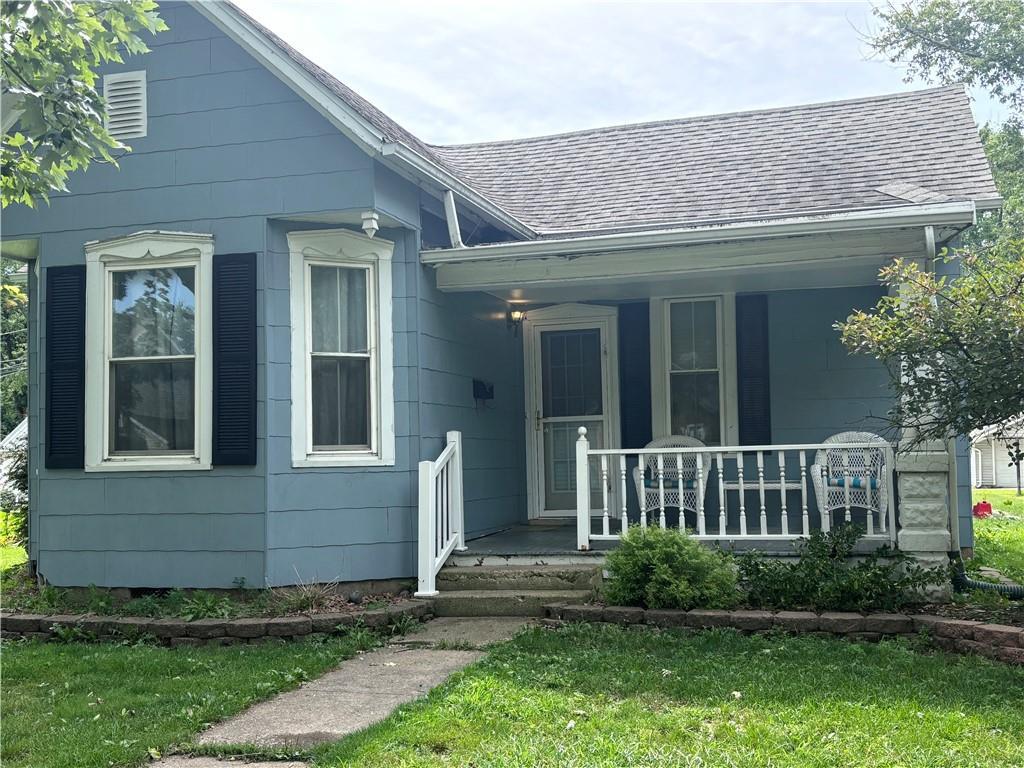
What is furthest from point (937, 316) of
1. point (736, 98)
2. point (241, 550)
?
point (736, 98)

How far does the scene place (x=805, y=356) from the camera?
8.76m

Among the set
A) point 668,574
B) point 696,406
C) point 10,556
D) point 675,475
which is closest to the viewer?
point 668,574

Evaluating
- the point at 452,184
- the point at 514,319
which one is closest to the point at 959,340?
the point at 452,184

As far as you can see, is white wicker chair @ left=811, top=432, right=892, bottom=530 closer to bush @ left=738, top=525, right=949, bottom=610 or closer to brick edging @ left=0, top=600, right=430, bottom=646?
bush @ left=738, top=525, right=949, bottom=610

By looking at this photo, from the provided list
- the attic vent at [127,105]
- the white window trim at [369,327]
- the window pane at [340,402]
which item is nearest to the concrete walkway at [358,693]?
the white window trim at [369,327]

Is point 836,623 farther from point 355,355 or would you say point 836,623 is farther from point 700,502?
point 355,355

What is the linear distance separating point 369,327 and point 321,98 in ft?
5.57

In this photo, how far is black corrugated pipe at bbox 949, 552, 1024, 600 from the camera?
655 cm

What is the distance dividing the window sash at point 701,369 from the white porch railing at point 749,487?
452 mm

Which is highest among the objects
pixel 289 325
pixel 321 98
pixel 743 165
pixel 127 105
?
pixel 743 165

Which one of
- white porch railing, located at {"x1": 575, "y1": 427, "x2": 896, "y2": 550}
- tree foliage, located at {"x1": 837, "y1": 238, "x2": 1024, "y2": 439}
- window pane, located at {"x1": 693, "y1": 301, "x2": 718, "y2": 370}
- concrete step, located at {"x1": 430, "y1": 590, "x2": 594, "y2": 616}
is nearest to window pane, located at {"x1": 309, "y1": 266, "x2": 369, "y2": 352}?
white porch railing, located at {"x1": 575, "y1": 427, "x2": 896, "y2": 550}

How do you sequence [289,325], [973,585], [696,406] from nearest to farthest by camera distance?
[973,585] → [289,325] → [696,406]

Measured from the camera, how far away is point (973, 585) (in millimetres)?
6844

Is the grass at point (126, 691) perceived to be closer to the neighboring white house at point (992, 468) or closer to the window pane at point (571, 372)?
the window pane at point (571, 372)
